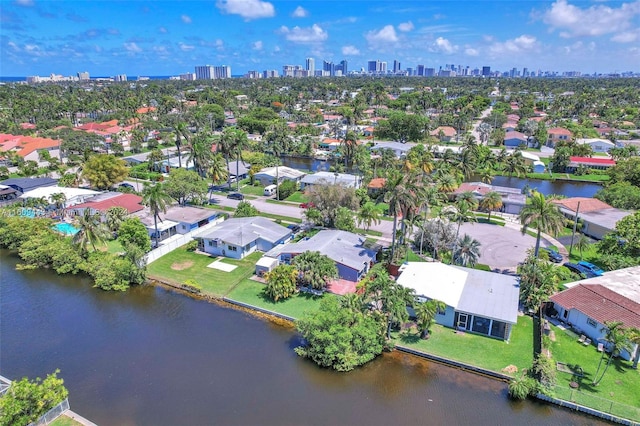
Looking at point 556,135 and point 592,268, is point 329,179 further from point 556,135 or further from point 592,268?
point 556,135

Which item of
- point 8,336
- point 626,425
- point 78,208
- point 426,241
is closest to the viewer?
point 626,425

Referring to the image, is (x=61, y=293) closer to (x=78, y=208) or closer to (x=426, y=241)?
(x=78, y=208)

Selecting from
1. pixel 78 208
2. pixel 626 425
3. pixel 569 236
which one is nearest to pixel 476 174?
pixel 569 236

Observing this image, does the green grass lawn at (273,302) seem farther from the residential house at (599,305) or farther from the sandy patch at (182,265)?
the residential house at (599,305)

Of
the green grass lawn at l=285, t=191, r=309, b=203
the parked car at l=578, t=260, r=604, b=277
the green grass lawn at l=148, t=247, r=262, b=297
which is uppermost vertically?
the green grass lawn at l=285, t=191, r=309, b=203

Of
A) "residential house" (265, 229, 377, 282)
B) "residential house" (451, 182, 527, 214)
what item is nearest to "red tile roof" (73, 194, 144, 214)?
"residential house" (265, 229, 377, 282)

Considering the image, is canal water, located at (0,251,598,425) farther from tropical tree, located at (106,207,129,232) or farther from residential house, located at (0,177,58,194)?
residential house, located at (0,177,58,194)
